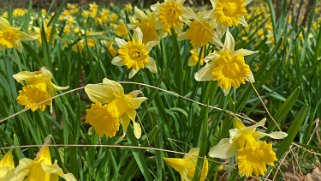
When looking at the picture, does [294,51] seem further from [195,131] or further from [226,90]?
[226,90]

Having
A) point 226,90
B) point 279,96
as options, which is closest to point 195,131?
point 226,90

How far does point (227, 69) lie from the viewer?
1.38m

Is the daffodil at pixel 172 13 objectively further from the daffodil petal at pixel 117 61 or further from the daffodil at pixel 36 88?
the daffodil at pixel 36 88

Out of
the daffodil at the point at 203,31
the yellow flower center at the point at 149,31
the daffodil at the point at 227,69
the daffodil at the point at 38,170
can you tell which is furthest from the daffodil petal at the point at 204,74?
the daffodil at the point at 38,170

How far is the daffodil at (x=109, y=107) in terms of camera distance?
124 centimetres

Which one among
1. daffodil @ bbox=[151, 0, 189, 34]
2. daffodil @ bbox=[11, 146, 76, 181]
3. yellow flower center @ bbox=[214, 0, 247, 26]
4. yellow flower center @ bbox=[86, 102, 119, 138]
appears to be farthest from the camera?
daffodil @ bbox=[151, 0, 189, 34]

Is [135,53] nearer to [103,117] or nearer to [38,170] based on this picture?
[103,117]

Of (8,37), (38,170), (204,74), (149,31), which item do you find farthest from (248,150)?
(8,37)

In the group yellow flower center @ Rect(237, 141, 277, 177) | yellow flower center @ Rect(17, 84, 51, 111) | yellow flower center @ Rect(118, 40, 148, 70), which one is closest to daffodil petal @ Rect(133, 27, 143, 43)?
yellow flower center @ Rect(118, 40, 148, 70)

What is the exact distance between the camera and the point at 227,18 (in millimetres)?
1564

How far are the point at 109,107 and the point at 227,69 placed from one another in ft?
1.22

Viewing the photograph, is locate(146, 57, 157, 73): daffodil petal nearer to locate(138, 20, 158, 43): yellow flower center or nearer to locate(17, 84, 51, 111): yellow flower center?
locate(138, 20, 158, 43): yellow flower center

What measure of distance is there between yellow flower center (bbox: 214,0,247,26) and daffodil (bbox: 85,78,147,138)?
45 cm

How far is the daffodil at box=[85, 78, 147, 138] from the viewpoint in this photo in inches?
49.0
